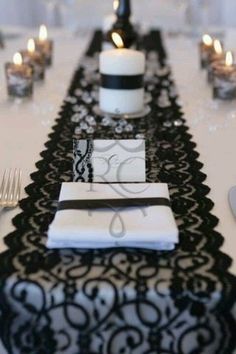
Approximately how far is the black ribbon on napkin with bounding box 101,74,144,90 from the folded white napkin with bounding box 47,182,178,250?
47cm

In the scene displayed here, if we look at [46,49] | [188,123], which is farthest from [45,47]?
[188,123]

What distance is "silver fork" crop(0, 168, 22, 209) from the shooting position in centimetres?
75

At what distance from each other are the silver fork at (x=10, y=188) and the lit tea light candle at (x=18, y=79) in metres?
0.47

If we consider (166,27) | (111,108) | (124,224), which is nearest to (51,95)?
(111,108)

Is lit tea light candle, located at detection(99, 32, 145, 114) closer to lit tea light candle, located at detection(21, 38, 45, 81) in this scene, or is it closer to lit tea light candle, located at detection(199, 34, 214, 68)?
lit tea light candle, located at detection(21, 38, 45, 81)

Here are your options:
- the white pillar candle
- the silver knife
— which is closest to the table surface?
the silver knife

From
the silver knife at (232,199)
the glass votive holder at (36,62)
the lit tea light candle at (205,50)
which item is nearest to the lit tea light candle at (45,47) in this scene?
the glass votive holder at (36,62)

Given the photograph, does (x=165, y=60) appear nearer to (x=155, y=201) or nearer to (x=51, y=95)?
(x=51, y=95)

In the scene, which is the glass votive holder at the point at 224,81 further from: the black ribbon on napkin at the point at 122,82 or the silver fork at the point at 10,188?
the silver fork at the point at 10,188

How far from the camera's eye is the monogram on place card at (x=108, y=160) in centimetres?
79

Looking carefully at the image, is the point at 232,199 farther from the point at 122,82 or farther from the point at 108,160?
the point at 122,82

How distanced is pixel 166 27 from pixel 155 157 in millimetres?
1757

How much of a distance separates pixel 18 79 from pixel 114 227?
746 mm

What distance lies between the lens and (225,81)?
1281 millimetres
